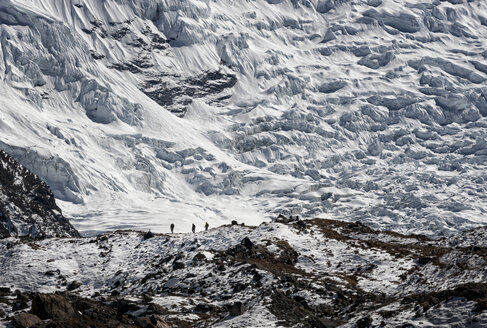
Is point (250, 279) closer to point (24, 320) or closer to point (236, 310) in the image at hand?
point (236, 310)

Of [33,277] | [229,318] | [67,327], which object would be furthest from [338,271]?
[67,327]

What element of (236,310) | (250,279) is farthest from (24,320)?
(250,279)

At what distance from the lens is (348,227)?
73.4 meters

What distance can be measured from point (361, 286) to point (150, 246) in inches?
727

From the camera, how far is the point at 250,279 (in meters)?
52.6

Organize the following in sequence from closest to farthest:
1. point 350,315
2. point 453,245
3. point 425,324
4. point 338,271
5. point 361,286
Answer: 1. point 425,324
2. point 350,315
3. point 361,286
4. point 338,271
5. point 453,245

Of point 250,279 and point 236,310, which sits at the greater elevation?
point 236,310

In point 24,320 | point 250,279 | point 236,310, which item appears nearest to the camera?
point 24,320

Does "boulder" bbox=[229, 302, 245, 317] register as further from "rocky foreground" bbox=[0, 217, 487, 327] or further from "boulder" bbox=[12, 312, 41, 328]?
"boulder" bbox=[12, 312, 41, 328]

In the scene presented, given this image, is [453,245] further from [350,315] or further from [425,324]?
[425,324]

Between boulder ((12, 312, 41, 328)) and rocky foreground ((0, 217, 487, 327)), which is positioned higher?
boulder ((12, 312, 41, 328))

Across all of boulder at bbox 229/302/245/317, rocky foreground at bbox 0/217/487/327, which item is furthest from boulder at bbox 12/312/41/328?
boulder at bbox 229/302/245/317

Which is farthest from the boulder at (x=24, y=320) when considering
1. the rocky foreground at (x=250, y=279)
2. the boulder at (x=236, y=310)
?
the boulder at (x=236, y=310)

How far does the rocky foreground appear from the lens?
125 ft
